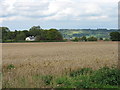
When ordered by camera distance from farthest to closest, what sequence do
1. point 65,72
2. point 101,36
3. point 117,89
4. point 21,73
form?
1. point 101,36
2. point 65,72
3. point 21,73
4. point 117,89

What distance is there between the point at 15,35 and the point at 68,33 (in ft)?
83.0

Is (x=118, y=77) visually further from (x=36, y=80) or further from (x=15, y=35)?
(x=15, y=35)

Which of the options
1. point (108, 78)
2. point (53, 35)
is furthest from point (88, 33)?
point (108, 78)

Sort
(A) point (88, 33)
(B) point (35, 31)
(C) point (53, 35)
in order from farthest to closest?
(B) point (35, 31), (C) point (53, 35), (A) point (88, 33)

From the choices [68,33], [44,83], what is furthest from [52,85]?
[68,33]

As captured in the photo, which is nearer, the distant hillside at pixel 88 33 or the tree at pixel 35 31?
the distant hillside at pixel 88 33

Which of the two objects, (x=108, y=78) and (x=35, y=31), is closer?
(x=108, y=78)

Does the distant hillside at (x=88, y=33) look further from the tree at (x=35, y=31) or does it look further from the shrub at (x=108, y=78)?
the shrub at (x=108, y=78)

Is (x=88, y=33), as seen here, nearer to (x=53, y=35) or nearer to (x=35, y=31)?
(x=53, y=35)

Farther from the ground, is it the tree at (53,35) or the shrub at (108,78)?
the tree at (53,35)

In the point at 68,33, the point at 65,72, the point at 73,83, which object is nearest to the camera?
the point at 73,83

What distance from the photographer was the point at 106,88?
6547 millimetres

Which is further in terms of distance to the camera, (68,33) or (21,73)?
(68,33)

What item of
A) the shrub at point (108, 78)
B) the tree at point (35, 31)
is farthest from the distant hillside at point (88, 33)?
the shrub at point (108, 78)
